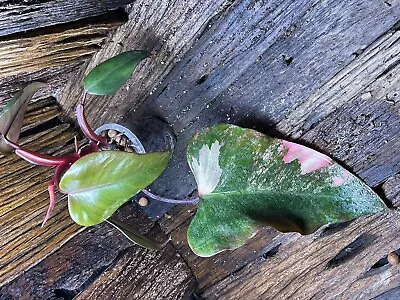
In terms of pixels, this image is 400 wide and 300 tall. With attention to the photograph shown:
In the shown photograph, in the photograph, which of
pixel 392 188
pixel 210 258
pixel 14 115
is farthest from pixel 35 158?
pixel 392 188

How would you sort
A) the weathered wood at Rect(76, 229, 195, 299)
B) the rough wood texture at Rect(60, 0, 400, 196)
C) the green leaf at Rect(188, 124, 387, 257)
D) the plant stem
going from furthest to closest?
the weathered wood at Rect(76, 229, 195, 299) < the plant stem < the green leaf at Rect(188, 124, 387, 257) < the rough wood texture at Rect(60, 0, 400, 196)

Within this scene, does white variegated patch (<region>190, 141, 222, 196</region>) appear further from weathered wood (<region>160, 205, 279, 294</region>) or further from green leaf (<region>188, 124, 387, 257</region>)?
weathered wood (<region>160, 205, 279, 294</region>)

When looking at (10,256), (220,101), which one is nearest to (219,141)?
(220,101)

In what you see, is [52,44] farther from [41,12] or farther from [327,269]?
[327,269]

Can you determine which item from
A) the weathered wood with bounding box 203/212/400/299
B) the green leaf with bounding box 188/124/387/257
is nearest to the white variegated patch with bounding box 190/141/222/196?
the green leaf with bounding box 188/124/387/257

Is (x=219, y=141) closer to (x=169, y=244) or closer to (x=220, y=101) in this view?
(x=220, y=101)
